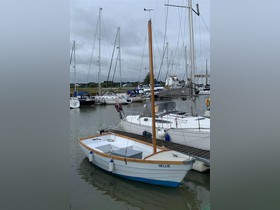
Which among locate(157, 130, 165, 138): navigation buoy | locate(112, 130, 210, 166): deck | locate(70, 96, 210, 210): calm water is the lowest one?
locate(70, 96, 210, 210): calm water

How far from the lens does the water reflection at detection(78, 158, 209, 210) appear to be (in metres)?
5.31

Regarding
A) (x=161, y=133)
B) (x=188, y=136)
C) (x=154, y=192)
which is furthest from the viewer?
(x=161, y=133)

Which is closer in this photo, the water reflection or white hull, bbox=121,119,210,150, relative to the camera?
the water reflection

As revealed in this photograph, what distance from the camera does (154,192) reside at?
19.1 feet

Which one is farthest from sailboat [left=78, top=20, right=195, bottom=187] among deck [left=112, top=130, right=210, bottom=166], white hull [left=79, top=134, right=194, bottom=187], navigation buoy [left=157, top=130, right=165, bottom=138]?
navigation buoy [left=157, top=130, right=165, bottom=138]

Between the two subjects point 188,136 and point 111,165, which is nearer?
point 111,165

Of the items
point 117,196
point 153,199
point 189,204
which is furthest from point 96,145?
point 189,204

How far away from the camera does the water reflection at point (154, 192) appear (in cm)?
531

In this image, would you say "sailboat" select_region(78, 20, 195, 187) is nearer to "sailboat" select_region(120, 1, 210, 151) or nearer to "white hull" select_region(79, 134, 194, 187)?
"white hull" select_region(79, 134, 194, 187)

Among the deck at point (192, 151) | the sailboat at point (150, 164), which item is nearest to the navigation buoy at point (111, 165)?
the sailboat at point (150, 164)

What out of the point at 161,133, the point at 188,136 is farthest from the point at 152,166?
the point at 161,133

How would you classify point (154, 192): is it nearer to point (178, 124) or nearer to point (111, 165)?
point (111, 165)

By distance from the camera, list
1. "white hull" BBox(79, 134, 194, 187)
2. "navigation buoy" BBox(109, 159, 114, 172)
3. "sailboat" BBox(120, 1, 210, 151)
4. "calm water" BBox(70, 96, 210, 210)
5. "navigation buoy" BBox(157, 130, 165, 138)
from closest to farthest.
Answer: "calm water" BBox(70, 96, 210, 210), "white hull" BBox(79, 134, 194, 187), "navigation buoy" BBox(109, 159, 114, 172), "sailboat" BBox(120, 1, 210, 151), "navigation buoy" BBox(157, 130, 165, 138)
